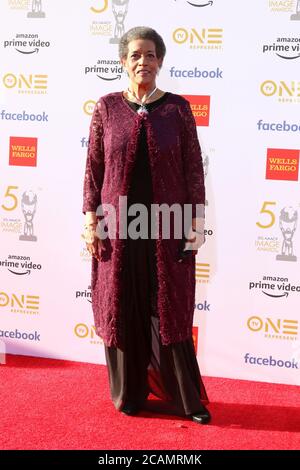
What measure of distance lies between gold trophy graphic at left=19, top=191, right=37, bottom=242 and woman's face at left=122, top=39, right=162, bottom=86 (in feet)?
3.81

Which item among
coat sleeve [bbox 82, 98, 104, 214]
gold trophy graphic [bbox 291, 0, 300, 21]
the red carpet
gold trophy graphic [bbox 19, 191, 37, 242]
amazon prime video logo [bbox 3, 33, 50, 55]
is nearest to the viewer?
the red carpet

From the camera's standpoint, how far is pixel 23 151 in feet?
11.1

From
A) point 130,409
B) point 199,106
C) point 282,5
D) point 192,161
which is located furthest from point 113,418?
point 282,5

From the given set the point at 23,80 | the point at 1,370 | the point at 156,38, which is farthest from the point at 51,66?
the point at 1,370

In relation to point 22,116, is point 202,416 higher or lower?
lower

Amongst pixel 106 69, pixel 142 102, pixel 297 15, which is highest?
pixel 297 15

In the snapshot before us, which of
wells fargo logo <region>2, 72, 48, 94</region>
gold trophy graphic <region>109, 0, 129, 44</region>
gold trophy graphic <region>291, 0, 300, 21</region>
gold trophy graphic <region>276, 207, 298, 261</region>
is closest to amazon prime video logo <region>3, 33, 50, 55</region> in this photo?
wells fargo logo <region>2, 72, 48, 94</region>

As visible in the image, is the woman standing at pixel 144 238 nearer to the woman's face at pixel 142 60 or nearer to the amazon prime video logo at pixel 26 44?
the woman's face at pixel 142 60

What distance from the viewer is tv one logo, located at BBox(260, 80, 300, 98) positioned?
3.02 metres

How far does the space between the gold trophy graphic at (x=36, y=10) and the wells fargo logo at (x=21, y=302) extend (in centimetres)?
154

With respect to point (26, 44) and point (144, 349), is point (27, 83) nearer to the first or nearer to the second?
point (26, 44)

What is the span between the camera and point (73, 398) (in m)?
2.92

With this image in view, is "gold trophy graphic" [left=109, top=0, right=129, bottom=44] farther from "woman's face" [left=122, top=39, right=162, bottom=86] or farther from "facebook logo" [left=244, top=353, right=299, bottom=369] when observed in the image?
"facebook logo" [left=244, top=353, right=299, bottom=369]

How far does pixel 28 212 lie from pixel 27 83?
2.31ft
